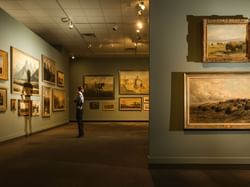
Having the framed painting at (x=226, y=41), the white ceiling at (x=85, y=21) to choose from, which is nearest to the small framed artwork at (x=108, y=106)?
the white ceiling at (x=85, y=21)

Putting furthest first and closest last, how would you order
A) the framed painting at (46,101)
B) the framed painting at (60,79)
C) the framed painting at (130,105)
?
the framed painting at (130,105) < the framed painting at (60,79) < the framed painting at (46,101)

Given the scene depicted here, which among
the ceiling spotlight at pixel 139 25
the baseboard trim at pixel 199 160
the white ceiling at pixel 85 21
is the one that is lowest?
the baseboard trim at pixel 199 160

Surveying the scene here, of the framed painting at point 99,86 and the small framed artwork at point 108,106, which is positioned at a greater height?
the framed painting at point 99,86

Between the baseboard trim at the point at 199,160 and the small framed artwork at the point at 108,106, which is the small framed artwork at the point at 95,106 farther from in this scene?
the baseboard trim at the point at 199,160

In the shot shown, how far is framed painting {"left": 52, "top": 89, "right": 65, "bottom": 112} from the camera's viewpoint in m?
16.7

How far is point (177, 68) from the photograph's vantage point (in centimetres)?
638

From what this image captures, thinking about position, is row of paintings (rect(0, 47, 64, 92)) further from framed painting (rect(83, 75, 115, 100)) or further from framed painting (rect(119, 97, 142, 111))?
framed painting (rect(119, 97, 142, 111))

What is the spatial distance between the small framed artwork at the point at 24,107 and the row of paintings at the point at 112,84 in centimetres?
967

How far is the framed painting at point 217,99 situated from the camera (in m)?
6.34

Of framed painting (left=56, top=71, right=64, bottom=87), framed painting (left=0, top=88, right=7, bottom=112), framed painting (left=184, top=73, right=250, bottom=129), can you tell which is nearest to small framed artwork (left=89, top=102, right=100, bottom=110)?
framed painting (left=56, top=71, right=64, bottom=87)

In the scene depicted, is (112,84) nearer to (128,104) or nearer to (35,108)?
(128,104)

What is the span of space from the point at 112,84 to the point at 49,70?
23.9ft

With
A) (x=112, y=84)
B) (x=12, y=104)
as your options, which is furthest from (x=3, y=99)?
(x=112, y=84)

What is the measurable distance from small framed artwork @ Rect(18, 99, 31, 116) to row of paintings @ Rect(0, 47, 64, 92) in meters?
0.51
